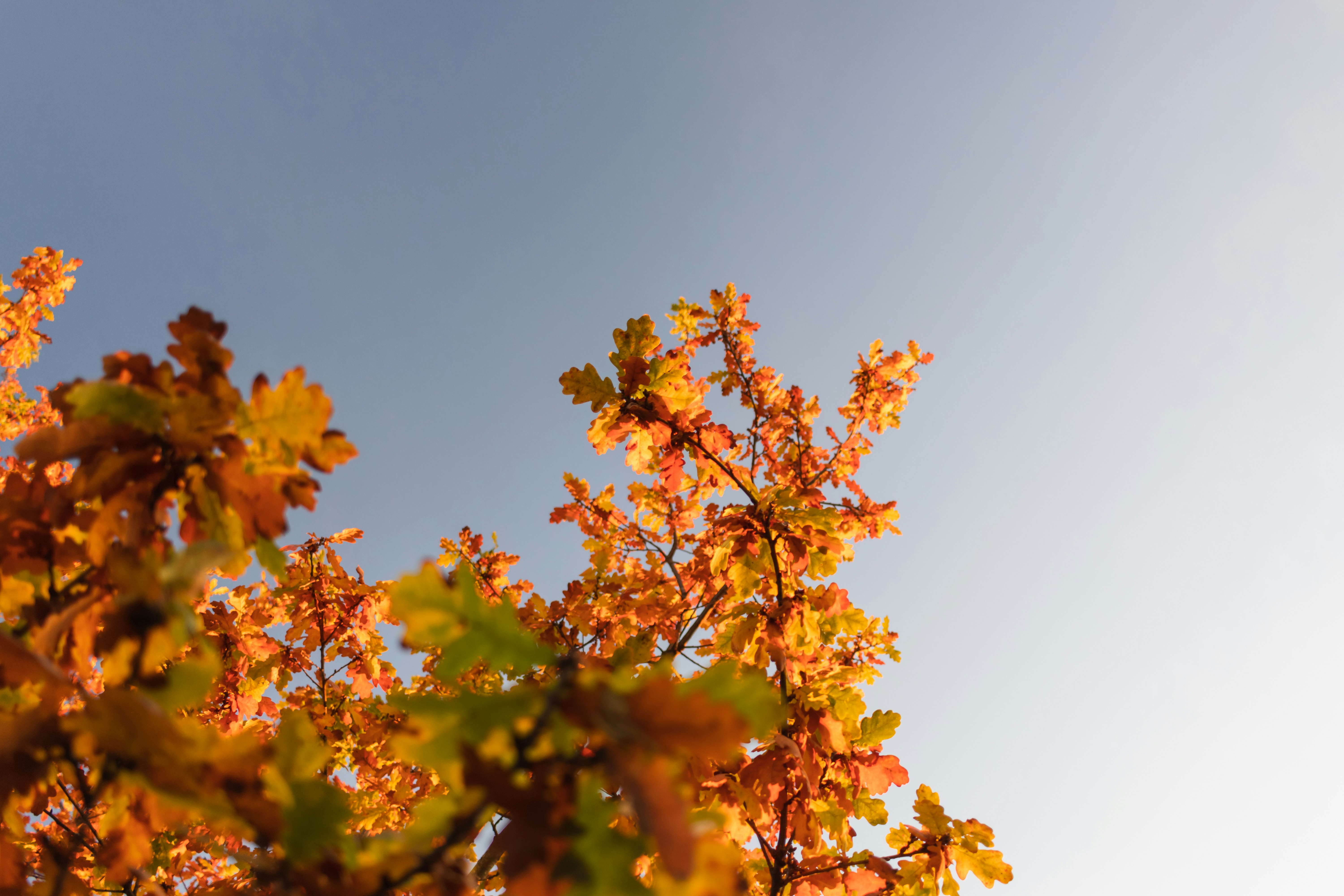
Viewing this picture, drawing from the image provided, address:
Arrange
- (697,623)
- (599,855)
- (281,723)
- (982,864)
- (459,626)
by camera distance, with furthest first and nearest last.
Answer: (697,623), (982,864), (281,723), (459,626), (599,855)

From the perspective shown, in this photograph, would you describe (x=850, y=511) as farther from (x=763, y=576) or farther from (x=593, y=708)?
(x=593, y=708)

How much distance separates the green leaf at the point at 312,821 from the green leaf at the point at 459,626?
0.68 ft

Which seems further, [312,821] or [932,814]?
[932,814]

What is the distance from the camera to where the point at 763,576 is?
3.59m

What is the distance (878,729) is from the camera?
2787 mm

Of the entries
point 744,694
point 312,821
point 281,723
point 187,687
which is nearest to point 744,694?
point 744,694

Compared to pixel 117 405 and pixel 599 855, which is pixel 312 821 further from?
pixel 117 405

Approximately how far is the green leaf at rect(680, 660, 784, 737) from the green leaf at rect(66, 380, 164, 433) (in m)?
1.04

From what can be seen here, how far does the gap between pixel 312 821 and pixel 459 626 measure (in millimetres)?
292

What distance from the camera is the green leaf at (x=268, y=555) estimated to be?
1.17 metres

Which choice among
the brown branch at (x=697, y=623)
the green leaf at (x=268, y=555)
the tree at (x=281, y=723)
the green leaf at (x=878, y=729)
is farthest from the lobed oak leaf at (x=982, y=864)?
the green leaf at (x=268, y=555)

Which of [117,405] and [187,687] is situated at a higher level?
[117,405]

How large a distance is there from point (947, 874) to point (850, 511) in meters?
3.03

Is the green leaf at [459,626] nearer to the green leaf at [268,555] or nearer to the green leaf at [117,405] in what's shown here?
the green leaf at [268,555]
